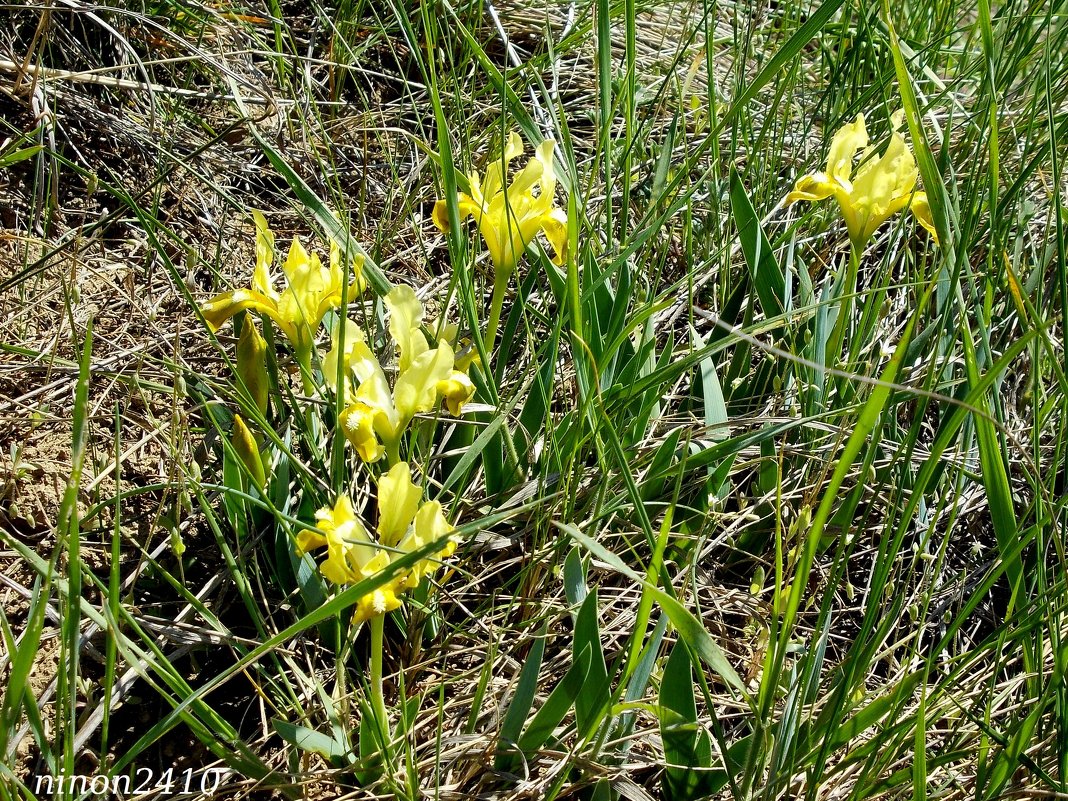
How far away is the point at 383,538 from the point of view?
101 centimetres

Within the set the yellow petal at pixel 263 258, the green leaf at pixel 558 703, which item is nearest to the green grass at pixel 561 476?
the green leaf at pixel 558 703

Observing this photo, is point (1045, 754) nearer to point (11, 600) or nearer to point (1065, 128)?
point (1065, 128)

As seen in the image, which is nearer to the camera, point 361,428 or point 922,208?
point 361,428

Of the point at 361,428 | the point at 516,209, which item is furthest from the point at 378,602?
the point at 516,209

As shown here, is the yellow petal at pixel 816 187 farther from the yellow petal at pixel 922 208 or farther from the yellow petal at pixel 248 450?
the yellow petal at pixel 248 450

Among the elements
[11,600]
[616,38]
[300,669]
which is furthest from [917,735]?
[616,38]

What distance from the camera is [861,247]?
149 centimetres

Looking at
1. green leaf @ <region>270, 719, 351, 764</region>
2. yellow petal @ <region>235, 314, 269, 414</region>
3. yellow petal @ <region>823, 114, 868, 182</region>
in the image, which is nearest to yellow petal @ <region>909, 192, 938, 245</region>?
yellow petal @ <region>823, 114, 868, 182</region>

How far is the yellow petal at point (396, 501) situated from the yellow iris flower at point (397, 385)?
78 millimetres

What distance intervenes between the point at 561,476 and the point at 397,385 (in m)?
0.29

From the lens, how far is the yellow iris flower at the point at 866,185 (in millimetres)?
1446

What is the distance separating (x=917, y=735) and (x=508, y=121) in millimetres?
1513

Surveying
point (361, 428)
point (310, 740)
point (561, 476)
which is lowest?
point (310, 740)

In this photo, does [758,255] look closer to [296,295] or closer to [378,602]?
[296,295]
